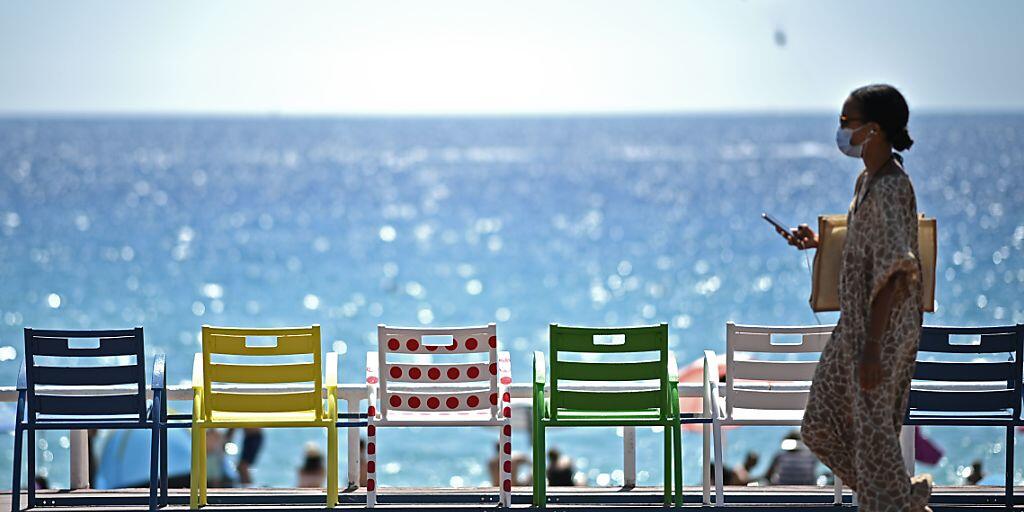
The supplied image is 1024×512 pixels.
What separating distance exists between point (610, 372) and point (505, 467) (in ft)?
2.05

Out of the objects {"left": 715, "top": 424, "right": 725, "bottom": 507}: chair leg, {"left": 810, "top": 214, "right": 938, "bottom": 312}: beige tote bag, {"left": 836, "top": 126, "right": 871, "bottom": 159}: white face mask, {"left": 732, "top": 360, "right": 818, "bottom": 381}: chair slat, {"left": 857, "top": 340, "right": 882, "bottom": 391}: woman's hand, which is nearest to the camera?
{"left": 857, "top": 340, "right": 882, "bottom": 391}: woman's hand

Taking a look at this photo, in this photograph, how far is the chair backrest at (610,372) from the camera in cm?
634

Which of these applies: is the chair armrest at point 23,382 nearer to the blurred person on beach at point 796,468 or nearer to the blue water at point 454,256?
the blurred person on beach at point 796,468

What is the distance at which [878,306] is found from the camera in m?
5.03

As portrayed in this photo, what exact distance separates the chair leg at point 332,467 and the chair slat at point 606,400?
0.93m

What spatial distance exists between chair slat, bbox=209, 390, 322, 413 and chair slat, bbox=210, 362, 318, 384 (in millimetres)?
60

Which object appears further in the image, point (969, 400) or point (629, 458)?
point (629, 458)

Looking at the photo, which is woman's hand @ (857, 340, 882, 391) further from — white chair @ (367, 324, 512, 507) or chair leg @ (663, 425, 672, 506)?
white chair @ (367, 324, 512, 507)


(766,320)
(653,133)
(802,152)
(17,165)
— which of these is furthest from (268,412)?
(653,133)

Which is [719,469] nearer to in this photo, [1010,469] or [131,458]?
[1010,469]

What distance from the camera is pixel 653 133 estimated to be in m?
154

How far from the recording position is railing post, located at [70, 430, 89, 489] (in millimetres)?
7129

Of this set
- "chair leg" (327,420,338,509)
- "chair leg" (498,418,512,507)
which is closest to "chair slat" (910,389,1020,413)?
"chair leg" (498,418,512,507)

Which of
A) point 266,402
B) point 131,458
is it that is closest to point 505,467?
point 266,402
